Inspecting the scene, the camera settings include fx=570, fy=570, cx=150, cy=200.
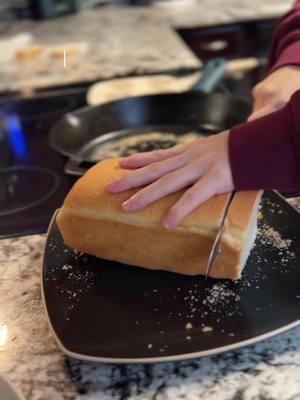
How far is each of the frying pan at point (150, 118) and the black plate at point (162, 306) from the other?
0.44 metres

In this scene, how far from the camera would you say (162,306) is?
62 cm

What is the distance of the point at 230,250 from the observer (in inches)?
25.1

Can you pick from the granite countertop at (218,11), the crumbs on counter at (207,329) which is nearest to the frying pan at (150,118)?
the crumbs on counter at (207,329)

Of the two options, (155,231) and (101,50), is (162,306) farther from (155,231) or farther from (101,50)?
(101,50)

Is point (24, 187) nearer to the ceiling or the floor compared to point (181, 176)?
nearer to the floor

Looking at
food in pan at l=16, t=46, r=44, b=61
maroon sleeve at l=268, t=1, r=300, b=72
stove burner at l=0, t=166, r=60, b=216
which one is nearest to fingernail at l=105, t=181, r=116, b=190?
stove burner at l=0, t=166, r=60, b=216

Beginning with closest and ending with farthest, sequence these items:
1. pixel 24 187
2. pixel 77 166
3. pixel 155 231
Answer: pixel 155 231 < pixel 77 166 < pixel 24 187

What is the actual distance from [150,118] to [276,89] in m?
0.35

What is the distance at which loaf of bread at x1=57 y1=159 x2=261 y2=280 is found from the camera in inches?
25.2

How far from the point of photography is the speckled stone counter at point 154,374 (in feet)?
1.78

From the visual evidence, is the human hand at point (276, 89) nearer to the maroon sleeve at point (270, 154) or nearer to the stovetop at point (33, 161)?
the maroon sleeve at point (270, 154)

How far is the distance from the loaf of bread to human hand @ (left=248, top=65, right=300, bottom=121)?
27 centimetres

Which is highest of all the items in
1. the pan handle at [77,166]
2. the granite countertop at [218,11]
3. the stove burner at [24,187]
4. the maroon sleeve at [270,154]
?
the maroon sleeve at [270,154]

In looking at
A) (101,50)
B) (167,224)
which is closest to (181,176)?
Result: (167,224)
